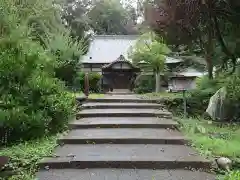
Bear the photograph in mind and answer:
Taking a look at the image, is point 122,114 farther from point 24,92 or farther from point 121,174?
point 121,174

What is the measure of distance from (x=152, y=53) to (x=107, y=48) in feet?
37.1

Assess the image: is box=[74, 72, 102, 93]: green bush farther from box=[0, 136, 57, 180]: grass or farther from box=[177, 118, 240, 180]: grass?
box=[0, 136, 57, 180]: grass

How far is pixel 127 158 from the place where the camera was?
18.7 feet

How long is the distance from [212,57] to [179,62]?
931 centimetres

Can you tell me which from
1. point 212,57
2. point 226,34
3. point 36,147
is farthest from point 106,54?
point 36,147

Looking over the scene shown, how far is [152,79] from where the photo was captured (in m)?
21.2

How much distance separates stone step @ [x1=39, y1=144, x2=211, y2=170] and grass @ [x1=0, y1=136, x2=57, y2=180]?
0.17 m

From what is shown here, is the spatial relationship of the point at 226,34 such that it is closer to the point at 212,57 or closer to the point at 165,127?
the point at 212,57

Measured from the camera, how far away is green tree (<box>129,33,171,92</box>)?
19.0m

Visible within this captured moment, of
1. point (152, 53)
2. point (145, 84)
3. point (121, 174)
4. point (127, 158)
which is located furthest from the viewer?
point (145, 84)

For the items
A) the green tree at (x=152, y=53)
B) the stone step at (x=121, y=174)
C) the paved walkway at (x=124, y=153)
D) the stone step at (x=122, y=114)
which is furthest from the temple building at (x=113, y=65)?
the stone step at (x=121, y=174)

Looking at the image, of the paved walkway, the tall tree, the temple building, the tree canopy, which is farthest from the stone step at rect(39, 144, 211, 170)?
the tall tree

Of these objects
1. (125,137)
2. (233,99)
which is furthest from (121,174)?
(233,99)

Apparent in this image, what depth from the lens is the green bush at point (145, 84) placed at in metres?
21.0
